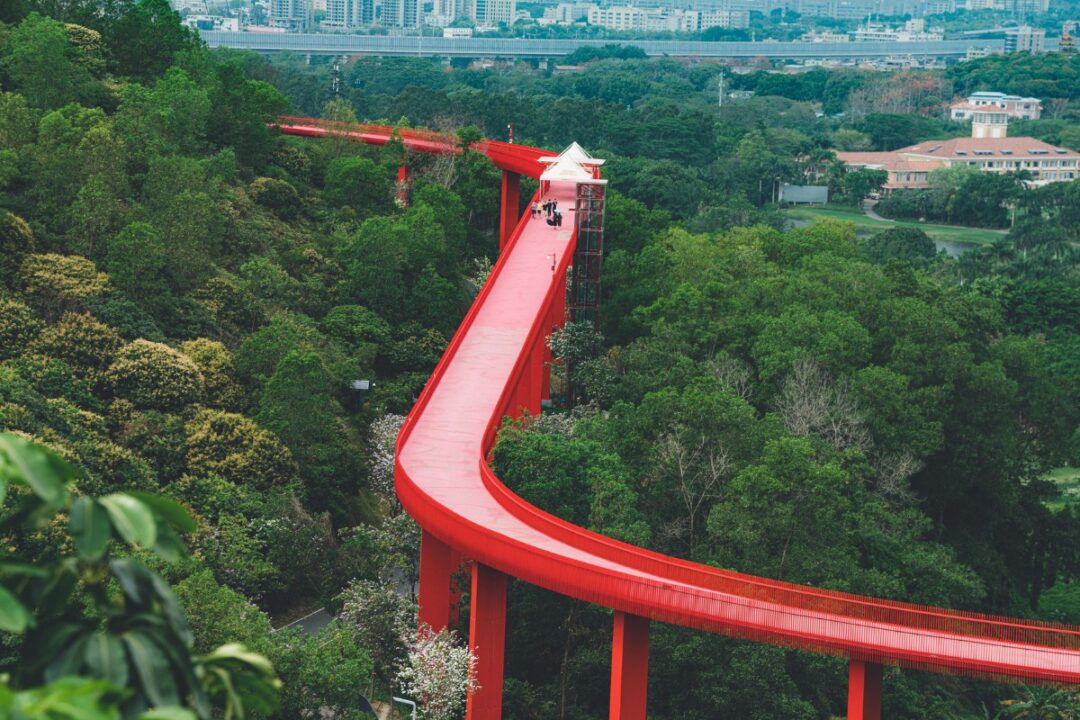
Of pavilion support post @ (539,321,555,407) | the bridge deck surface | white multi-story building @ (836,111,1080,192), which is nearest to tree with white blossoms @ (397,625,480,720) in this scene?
the bridge deck surface

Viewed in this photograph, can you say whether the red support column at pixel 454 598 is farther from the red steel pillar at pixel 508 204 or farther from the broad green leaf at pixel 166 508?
the red steel pillar at pixel 508 204

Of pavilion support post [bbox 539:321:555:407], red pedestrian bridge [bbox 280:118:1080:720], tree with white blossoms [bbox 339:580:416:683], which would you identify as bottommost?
tree with white blossoms [bbox 339:580:416:683]

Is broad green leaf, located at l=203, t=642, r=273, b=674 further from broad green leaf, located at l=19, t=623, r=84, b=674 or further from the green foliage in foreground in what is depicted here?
broad green leaf, located at l=19, t=623, r=84, b=674

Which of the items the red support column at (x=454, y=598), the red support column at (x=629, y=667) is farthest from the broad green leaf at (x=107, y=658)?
the red support column at (x=454, y=598)

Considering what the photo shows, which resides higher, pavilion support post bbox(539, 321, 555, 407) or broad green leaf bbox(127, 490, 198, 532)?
broad green leaf bbox(127, 490, 198, 532)

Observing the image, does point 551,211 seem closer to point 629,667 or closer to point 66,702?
point 629,667

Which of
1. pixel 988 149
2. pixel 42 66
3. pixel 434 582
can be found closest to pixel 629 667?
pixel 434 582

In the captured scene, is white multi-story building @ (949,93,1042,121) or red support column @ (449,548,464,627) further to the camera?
white multi-story building @ (949,93,1042,121)
